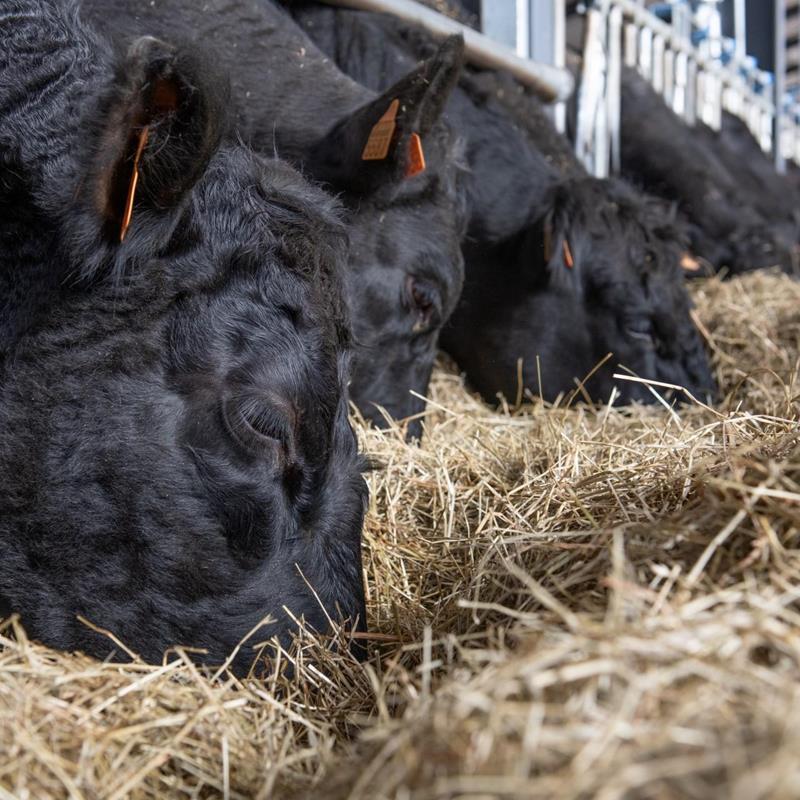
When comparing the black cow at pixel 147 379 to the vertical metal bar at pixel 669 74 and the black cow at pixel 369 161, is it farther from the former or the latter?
the vertical metal bar at pixel 669 74

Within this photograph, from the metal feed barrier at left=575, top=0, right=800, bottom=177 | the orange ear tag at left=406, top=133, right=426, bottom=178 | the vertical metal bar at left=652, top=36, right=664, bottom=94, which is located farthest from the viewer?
the vertical metal bar at left=652, top=36, right=664, bottom=94

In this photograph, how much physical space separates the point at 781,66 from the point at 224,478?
13989mm

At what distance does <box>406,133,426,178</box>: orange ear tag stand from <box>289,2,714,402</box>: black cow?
48.8 inches

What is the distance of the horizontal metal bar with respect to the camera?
205 inches

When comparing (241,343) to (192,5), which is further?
(192,5)

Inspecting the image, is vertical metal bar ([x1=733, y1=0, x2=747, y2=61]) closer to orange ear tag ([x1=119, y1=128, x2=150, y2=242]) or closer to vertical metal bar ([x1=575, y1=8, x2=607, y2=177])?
vertical metal bar ([x1=575, y1=8, x2=607, y2=177])

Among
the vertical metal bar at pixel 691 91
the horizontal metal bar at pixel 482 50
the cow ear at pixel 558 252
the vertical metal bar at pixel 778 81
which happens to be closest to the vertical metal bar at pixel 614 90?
the horizontal metal bar at pixel 482 50

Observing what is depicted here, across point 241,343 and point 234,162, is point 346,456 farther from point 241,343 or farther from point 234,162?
point 234,162

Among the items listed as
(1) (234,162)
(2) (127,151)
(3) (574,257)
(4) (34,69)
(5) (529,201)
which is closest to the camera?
(2) (127,151)

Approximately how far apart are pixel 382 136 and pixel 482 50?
255cm

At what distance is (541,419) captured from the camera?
3791 millimetres

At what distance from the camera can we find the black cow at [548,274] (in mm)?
4809

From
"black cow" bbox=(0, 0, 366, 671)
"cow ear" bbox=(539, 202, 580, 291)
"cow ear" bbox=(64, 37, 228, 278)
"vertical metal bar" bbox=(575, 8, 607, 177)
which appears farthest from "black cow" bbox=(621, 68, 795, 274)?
"cow ear" bbox=(64, 37, 228, 278)

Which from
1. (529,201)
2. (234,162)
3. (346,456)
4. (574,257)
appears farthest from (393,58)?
(346,456)
